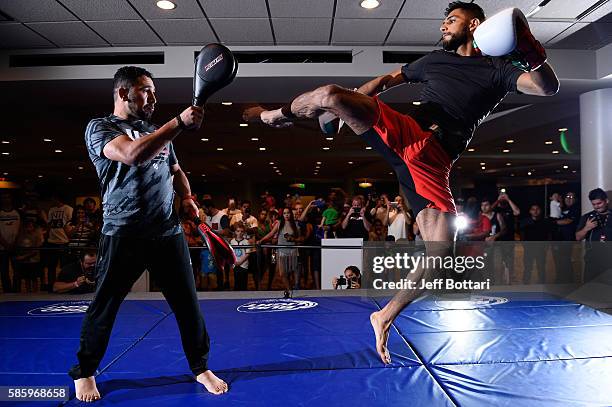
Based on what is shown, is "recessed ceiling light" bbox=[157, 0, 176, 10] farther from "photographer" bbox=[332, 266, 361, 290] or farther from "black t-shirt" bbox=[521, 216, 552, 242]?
"black t-shirt" bbox=[521, 216, 552, 242]

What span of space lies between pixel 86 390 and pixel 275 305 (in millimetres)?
1932

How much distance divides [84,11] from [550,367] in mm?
4574

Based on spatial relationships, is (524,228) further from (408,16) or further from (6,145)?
(6,145)

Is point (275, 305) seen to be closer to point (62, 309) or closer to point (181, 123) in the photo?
point (62, 309)

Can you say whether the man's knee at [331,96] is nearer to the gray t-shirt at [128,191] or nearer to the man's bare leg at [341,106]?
the man's bare leg at [341,106]

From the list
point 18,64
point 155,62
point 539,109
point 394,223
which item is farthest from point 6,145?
point 539,109

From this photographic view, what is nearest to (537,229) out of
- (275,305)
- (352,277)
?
(352,277)

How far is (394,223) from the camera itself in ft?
18.1

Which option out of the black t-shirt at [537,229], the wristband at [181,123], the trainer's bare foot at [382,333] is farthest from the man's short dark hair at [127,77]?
the black t-shirt at [537,229]

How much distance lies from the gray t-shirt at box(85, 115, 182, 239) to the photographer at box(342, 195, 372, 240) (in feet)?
12.1

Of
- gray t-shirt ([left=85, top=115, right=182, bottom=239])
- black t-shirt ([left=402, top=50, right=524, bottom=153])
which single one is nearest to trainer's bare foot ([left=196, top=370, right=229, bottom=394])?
gray t-shirt ([left=85, top=115, right=182, bottom=239])

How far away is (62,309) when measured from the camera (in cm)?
350

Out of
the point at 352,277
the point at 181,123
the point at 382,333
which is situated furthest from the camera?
the point at 352,277

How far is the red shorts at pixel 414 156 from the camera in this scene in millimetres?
1789
